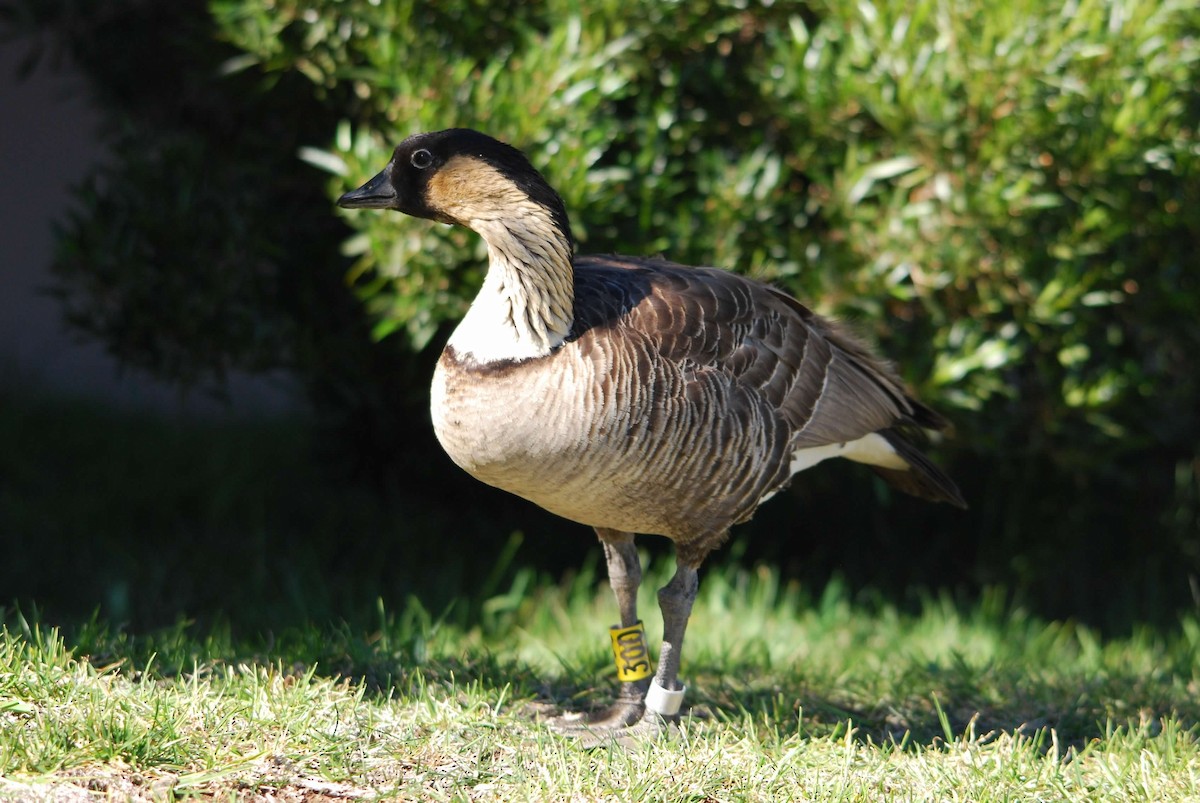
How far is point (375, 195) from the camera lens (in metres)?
3.35

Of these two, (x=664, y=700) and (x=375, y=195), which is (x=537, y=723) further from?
(x=375, y=195)

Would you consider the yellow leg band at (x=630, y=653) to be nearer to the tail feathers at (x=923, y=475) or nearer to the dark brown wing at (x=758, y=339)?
the dark brown wing at (x=758, y=339)

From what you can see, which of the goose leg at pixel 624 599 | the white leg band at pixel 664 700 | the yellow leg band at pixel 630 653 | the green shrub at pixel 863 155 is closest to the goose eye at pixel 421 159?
the green shrub at pixel 863 155

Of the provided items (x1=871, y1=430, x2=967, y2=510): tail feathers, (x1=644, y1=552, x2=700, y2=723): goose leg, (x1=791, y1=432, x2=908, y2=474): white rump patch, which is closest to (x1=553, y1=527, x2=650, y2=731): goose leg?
(x1=644, y1=552, x2=700, y2=723): goose leg

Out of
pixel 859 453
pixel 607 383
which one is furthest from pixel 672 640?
pixel 859 453

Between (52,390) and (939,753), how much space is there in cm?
644

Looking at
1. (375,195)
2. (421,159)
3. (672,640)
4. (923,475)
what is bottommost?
(672,640)

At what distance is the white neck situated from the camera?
10.7 feet

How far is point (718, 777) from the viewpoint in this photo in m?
3.19

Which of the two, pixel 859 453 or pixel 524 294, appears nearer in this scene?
pixel 524 294

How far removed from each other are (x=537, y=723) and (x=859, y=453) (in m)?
1.49

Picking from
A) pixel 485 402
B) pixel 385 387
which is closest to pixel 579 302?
pixel 485 402

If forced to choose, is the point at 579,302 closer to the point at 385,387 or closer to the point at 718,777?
the point at 718,777

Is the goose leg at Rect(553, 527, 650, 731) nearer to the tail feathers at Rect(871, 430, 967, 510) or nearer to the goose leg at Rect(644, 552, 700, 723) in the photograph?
the goose leg at Rect(644, 552, 700, 723)
